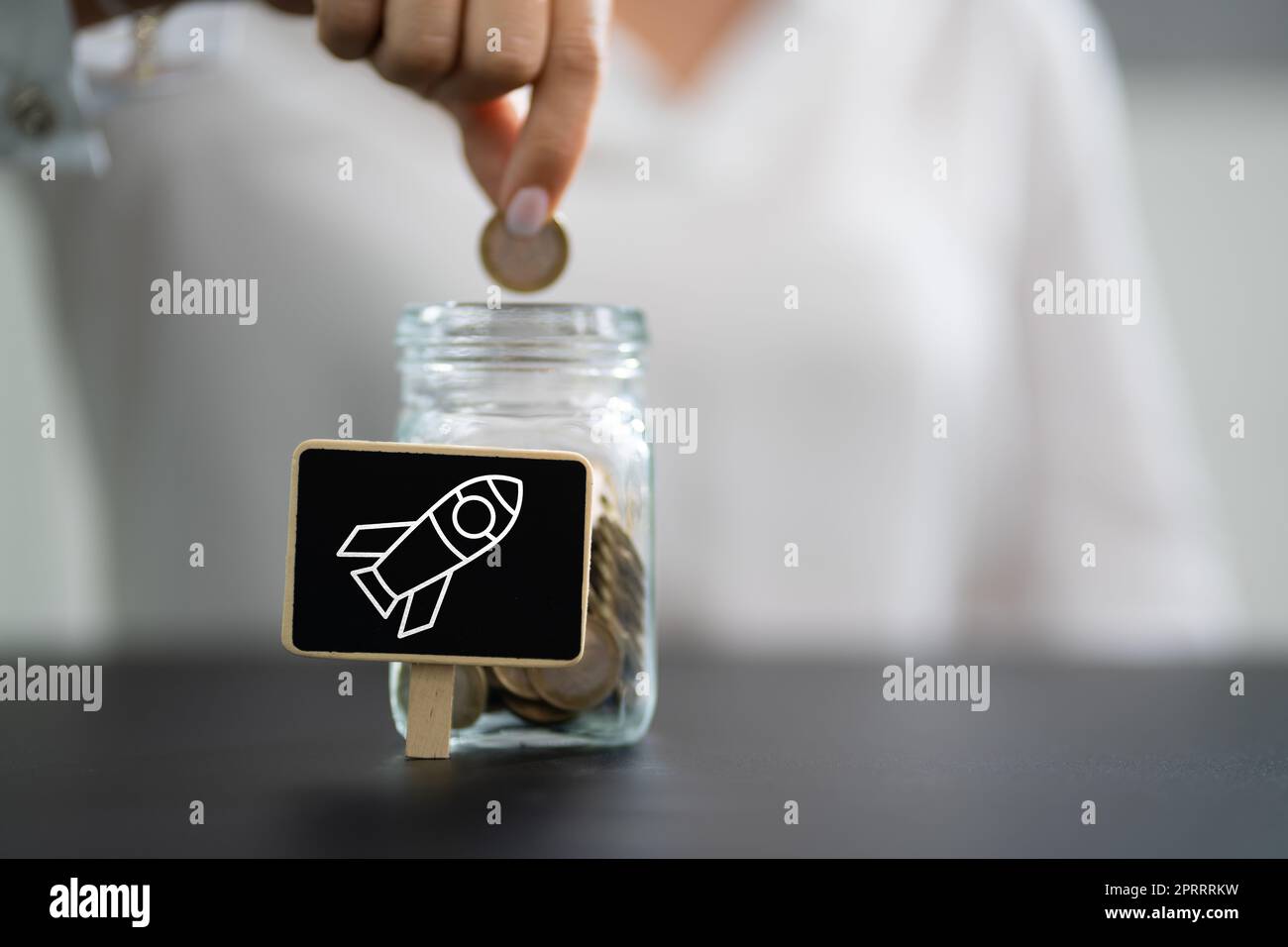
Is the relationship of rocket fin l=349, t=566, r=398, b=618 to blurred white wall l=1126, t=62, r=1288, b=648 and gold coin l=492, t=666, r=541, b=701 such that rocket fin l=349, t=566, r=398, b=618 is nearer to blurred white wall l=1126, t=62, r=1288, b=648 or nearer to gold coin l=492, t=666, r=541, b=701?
gold coin l=492, t=666, r=541, b=701

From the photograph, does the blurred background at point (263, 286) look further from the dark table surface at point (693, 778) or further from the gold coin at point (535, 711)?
the gold coin at point (535, 711)

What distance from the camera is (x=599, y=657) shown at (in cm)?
82

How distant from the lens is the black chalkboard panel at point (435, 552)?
0.78 m

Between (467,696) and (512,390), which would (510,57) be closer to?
(512,390)

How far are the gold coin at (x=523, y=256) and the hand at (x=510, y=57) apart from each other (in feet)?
0.05

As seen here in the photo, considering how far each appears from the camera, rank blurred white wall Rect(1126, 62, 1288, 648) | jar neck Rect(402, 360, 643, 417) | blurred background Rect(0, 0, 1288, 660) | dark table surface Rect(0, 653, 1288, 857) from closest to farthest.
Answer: dark table surface Rect(0, 653, 1288, 857), jar neck Rect(402, 360, 643, 417), blurred background Rect(0, 0, 1288, 660), blurred white wall Rect(1126, 62, 1288, 648)

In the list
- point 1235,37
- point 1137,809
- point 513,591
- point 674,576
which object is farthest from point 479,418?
point 1235,37

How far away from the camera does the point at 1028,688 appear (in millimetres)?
1105

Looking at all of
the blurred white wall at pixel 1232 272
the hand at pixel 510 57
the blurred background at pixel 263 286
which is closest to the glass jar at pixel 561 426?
the hand at pixel 510 57

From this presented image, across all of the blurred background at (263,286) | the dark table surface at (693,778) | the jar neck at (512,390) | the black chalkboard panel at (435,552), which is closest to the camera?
the dark table surface at (693,778)

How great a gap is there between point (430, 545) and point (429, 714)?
10cm

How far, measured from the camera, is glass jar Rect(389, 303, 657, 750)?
839mm

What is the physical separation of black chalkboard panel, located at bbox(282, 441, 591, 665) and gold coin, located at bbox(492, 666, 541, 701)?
0.04 metres

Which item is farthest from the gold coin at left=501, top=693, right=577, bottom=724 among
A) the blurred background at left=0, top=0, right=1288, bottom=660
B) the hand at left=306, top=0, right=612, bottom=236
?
the blurred background at left=0, top=0, right=1288, bottom=660
